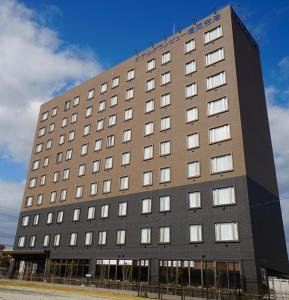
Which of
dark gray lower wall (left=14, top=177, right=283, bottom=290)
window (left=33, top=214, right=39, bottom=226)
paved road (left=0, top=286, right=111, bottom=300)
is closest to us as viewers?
paved road (left=0, top=286, right=111, bottom=300)

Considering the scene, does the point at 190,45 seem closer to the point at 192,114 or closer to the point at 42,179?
the point at 192,114

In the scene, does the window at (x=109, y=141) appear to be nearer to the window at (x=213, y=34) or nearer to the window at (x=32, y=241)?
the window at (x=213, y=34)

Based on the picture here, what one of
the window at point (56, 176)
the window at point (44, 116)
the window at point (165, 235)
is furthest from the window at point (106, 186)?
the window at point (44, 116)

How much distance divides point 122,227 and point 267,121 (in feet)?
94.1

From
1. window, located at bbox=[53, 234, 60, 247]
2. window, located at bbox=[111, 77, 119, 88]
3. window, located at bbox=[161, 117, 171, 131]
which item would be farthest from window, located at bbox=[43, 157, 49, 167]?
window, located at bbox=[161, 117, 171, 131]

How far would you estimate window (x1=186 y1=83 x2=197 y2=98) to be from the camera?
161ft

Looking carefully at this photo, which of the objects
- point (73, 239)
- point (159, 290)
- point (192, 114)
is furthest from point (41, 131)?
point (159, 290)

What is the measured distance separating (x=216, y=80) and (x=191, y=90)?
4.12 metres

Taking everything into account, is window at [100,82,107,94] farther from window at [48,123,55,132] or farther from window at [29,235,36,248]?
window at [29,235,36,248]

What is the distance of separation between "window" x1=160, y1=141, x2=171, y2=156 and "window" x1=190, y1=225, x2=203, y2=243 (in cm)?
1187

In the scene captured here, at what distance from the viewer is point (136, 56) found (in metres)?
61.5

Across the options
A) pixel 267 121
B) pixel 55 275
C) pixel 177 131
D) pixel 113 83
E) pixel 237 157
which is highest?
pixel 113 83

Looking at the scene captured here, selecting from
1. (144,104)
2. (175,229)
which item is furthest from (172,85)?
(175,229)

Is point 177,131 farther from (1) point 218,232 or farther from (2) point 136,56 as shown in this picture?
(2) point 136,56
